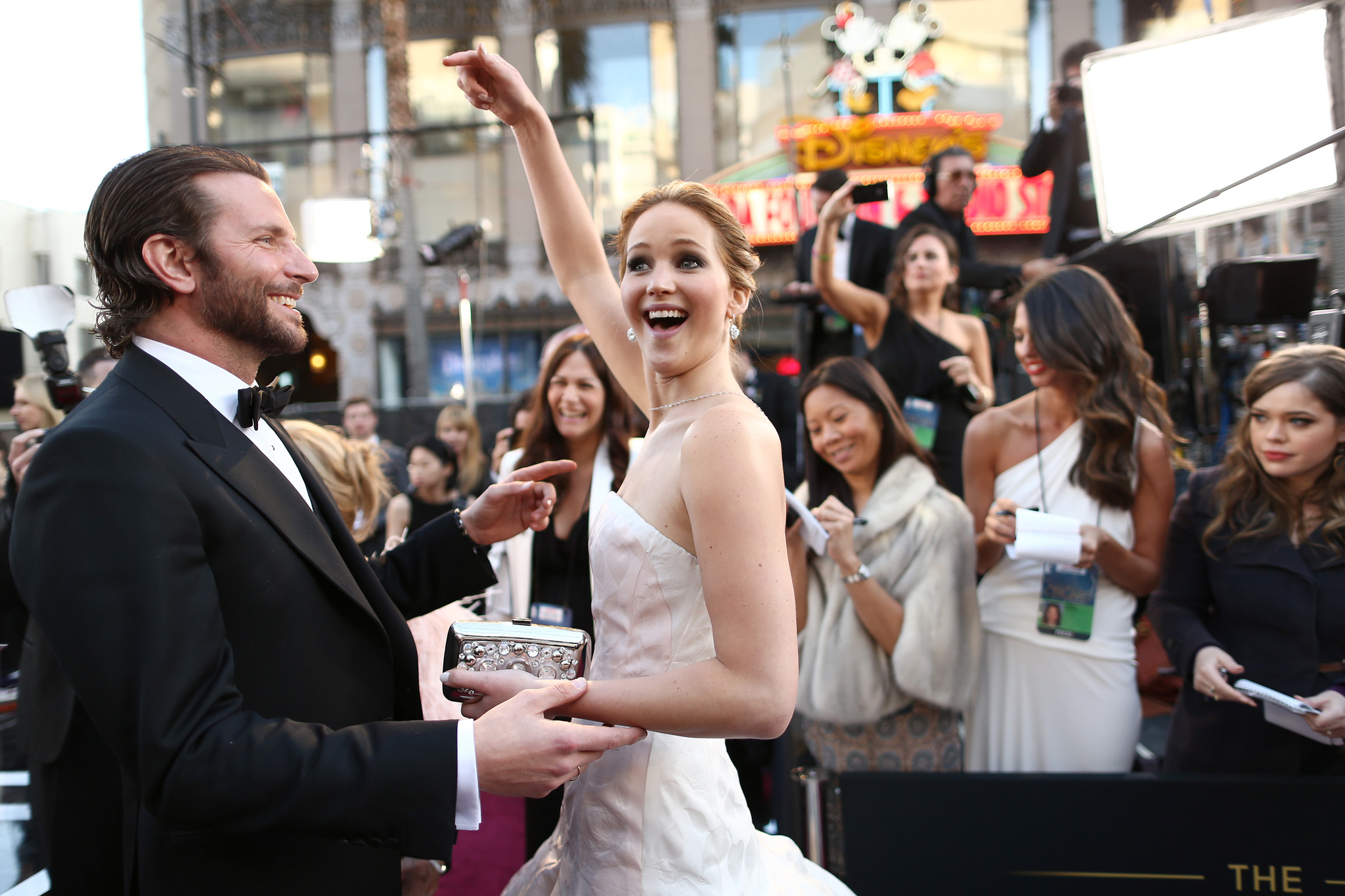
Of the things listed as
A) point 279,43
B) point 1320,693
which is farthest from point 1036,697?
point 279,43

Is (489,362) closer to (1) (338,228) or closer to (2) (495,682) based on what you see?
(1) (338,228)

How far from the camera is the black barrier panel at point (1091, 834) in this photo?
6.30 feet

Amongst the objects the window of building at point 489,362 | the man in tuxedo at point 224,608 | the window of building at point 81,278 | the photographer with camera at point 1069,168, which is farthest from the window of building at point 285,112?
the man in tuxedo at point 224,608

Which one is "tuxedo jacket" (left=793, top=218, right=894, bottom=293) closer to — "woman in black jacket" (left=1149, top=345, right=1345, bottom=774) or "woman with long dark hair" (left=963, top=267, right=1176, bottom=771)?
"woman with long dark hair" (left=963, top=267, right=1176, bottom=771)

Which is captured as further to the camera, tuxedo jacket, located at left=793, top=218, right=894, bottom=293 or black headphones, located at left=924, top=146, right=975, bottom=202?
tuxedo jacket, located at left=793, top=218, right=894, bottom=293

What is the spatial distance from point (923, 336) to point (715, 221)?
Result: 2.23 meters

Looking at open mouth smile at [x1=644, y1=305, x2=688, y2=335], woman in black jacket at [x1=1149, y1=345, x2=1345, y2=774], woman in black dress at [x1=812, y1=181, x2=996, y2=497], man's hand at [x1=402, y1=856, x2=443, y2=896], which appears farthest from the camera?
woman in black dress at [x1=812, y1=181, x2=996, y2=497]

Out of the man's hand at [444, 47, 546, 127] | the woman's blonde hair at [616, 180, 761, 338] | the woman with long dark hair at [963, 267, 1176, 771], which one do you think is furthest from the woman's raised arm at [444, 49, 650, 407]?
the woman with long dark hair at [963, 267, 1176, 771]

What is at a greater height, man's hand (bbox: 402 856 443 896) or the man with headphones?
the man with headphones

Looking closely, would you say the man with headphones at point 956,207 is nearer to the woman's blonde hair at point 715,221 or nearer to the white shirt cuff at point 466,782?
the woman's blonde hair at point 715,221

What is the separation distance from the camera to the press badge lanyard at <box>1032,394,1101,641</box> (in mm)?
2340

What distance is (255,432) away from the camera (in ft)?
4.16

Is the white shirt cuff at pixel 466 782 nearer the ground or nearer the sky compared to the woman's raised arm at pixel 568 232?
nearer the ground

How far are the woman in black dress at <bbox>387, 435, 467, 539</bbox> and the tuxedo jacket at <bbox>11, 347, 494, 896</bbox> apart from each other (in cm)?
317
